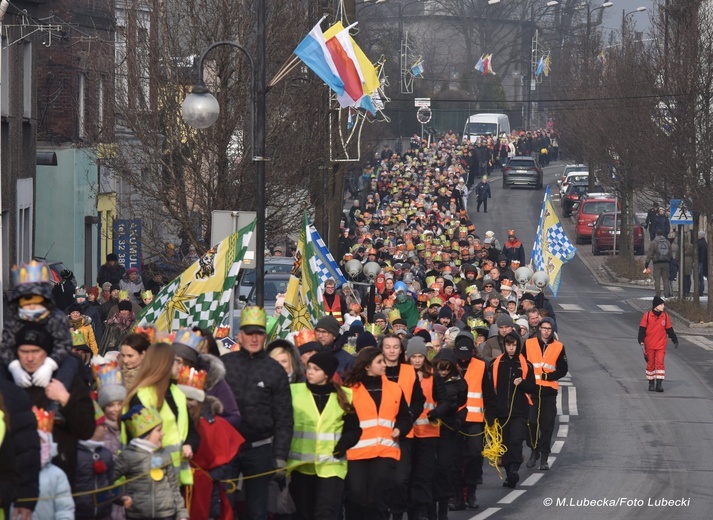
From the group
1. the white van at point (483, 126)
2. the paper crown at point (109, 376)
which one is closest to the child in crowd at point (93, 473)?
the paper crown at point (109, 376)

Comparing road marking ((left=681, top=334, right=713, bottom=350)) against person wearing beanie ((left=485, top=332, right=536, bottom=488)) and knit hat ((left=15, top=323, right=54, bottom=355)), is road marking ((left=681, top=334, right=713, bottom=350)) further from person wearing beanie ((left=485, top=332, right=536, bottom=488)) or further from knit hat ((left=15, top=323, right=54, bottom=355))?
knit hat ((left=15, top=323, right=54, bottom=355))

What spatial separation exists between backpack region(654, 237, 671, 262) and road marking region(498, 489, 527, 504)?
74.8 ft

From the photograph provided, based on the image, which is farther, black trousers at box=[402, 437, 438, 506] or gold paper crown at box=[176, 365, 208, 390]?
black trousers at box=[402, 437, 438, 506]

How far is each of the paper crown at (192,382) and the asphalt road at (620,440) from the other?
473 cm

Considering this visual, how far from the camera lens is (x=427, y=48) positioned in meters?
125

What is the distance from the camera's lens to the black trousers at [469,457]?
14375 mm

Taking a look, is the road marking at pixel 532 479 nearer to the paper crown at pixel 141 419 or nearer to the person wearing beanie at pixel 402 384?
the person wearing beanie at pixel 402 384

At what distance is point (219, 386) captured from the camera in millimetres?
9945

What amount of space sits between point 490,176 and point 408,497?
6895 cm

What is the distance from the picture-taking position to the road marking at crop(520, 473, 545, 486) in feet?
52.4

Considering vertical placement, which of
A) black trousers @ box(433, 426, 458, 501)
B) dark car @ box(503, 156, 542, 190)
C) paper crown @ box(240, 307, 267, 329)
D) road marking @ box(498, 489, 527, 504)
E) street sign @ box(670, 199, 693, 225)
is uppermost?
dark car @ box(503, 156, 542, 190)

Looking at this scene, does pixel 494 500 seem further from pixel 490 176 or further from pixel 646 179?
pixel 490 176

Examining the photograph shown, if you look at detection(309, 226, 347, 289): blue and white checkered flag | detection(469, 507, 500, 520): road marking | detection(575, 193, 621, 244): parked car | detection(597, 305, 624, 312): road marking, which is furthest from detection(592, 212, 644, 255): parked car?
detection(469, 507, 500, 520): road marking

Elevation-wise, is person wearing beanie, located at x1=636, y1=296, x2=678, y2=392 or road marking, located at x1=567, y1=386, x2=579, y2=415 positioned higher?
person wearing beanie, located at x1=636, y1=296, x2=678, y2=392
